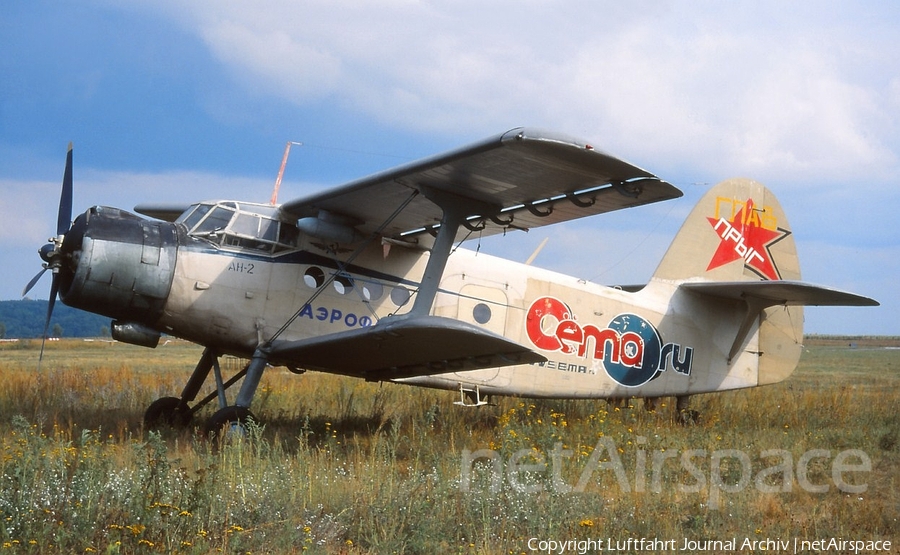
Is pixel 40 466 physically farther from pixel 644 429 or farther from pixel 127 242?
pixel 644 429

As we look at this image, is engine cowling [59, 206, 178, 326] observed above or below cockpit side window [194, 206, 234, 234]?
below

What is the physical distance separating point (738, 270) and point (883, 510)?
6.73 meters

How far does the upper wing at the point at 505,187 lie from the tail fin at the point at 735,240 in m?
3.60

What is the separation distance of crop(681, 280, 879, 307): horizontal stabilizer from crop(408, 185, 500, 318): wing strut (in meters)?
4.45

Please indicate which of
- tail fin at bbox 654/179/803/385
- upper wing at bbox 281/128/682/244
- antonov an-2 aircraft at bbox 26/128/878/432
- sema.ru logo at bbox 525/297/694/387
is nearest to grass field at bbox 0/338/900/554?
antonov an-2 aircraft at bbox 26/128/878/432

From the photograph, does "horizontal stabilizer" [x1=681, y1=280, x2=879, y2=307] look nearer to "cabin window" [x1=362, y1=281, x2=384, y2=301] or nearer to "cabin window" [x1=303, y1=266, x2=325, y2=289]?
"cabin window" [x1=362, y1=281, x2=384, y2=301]

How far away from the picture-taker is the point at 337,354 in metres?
8.23

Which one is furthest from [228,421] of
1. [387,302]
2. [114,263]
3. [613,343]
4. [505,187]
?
[613,343]

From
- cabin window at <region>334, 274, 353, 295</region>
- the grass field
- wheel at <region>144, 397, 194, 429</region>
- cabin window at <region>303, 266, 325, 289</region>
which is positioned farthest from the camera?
wheel at <region>144, 397, 194, 429</region>

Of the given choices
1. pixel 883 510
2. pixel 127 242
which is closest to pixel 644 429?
pixel 883 510

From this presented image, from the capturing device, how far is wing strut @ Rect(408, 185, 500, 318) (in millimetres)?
8023

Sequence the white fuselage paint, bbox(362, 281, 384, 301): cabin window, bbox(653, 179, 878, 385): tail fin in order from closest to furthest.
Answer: the white fuselage paint
bbox(362, 281, 384, 301): cabin window
bbox(653, 179, 878, 385): tail fin

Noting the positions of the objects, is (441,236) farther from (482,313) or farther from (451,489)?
(451,489)

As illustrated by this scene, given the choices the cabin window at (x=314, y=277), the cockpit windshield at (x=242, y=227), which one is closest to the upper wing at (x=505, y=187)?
the cockpit windshield at (x=242, y=227)
